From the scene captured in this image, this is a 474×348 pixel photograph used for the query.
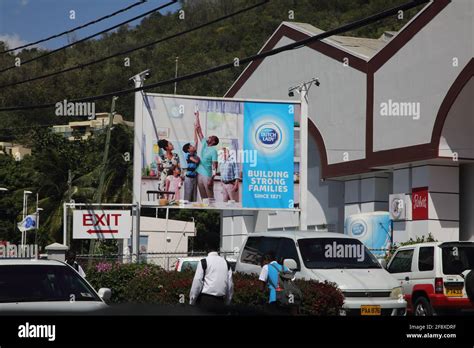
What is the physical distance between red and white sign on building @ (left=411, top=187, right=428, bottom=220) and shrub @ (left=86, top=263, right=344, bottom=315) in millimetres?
13468

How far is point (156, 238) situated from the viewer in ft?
183

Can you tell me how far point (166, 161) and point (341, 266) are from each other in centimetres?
1188

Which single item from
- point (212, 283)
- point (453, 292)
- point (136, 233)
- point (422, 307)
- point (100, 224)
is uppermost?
point (100, 224)

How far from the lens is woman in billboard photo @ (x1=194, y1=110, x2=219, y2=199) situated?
29.2m

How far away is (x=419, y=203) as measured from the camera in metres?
34.0

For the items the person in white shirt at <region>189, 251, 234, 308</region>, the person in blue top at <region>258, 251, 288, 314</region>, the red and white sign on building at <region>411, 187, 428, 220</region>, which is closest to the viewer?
the person in white shirt at <region>189, 251, 234, 308</region>

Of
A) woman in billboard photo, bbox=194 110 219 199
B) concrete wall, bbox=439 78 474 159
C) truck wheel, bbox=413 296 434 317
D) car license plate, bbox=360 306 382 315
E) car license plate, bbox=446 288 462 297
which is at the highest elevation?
concrete wall, bbox=439 78 474 159

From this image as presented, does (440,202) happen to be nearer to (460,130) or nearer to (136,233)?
(460,130)

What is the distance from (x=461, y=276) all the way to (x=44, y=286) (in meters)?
10.5

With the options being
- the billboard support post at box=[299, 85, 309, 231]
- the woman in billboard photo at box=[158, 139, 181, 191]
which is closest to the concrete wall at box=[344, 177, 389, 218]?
the billboard support post at box=[299, 85, 309, 231]

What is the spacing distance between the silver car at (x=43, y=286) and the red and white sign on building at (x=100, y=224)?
15.9 m

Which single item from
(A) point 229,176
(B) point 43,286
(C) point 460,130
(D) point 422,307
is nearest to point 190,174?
(A) point 229,176

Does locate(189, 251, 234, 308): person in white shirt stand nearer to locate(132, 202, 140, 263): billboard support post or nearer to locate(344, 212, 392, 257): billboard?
locate(132, 202, 140, 263): billboard support post

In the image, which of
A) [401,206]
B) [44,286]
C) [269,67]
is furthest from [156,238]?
[44,286]
